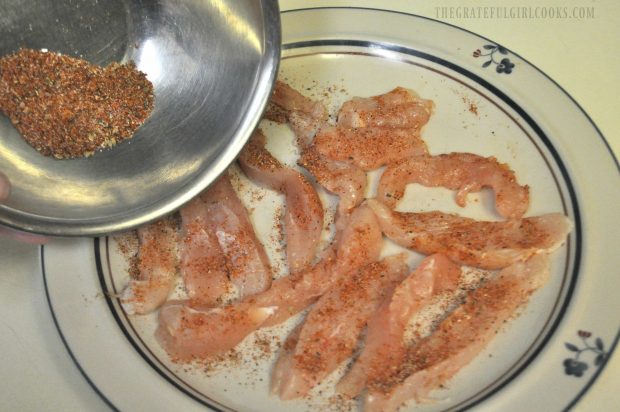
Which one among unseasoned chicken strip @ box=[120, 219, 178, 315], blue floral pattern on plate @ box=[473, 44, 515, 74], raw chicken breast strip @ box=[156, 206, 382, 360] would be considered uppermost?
blue floral pattern on plate @ box=[473, 44, 515, 74]

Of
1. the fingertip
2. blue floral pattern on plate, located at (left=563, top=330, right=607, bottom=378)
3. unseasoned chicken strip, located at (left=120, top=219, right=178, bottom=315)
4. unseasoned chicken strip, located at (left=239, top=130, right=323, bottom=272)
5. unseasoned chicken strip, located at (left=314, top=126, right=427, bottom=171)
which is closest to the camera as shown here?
blue floral pattern on plate, located at (left=563, top=330, right=607, bottom=378)

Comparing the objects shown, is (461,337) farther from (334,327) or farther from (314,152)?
(314,152)

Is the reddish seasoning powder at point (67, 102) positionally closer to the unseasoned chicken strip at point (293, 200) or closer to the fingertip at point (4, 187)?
the fingertip at point (4, 187)

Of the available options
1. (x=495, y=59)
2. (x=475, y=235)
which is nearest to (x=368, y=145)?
(x=475, y=235)

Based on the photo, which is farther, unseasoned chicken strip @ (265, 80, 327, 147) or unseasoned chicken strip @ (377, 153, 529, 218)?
unseasoned chicken strip @ (265, 80, 327, 147)

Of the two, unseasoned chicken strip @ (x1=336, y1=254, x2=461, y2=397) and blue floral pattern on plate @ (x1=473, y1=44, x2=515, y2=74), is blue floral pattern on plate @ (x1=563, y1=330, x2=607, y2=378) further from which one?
blue floral pattern on plate @ (x1=473, y1=44, x2=515, y2=74)

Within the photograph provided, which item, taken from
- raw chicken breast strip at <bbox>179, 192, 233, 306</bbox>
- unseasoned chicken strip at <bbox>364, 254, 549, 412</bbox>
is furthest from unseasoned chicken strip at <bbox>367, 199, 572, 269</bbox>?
raw chicken breast strip at <bbox>179, 192, 233, 306</bbox>

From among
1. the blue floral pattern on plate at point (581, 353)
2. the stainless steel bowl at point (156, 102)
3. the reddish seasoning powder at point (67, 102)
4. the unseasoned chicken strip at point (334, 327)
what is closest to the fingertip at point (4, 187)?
the stainless steel bowl at point (156, 102)
